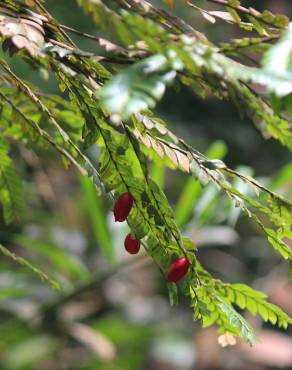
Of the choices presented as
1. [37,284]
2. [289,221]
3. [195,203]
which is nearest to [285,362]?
[37,284]

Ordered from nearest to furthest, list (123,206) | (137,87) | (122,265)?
1. (137,87)
2. (123,206)
3. (122,265)

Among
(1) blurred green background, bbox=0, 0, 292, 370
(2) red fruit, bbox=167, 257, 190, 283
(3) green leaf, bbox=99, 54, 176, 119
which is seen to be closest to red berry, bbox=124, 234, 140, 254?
(2) red fruit, bbox=167, 257, 190, 283

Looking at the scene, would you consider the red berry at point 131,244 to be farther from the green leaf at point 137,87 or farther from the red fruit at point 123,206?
the green leaf at point 137,87

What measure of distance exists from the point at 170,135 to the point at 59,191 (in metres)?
2.26

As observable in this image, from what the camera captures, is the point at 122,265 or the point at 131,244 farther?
the point at 122,265

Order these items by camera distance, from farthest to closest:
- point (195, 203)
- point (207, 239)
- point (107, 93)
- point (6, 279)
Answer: point (6, 279), point (207, 239), point (195, 203), point (107, 93)

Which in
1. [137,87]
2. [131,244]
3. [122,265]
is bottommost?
[122,265]

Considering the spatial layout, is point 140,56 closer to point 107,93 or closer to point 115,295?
point 107,93

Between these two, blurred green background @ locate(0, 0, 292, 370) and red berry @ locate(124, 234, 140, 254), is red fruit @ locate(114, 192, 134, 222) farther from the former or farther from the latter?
blurred green background @ locate(0, 0, 292, 370)

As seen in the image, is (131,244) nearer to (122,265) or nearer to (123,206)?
(123,206)

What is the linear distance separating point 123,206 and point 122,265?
3.57 ft

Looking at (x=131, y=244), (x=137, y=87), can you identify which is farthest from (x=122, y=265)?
(x=137, y=87)

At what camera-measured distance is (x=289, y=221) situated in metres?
0.63

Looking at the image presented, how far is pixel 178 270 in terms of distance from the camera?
598 mm
